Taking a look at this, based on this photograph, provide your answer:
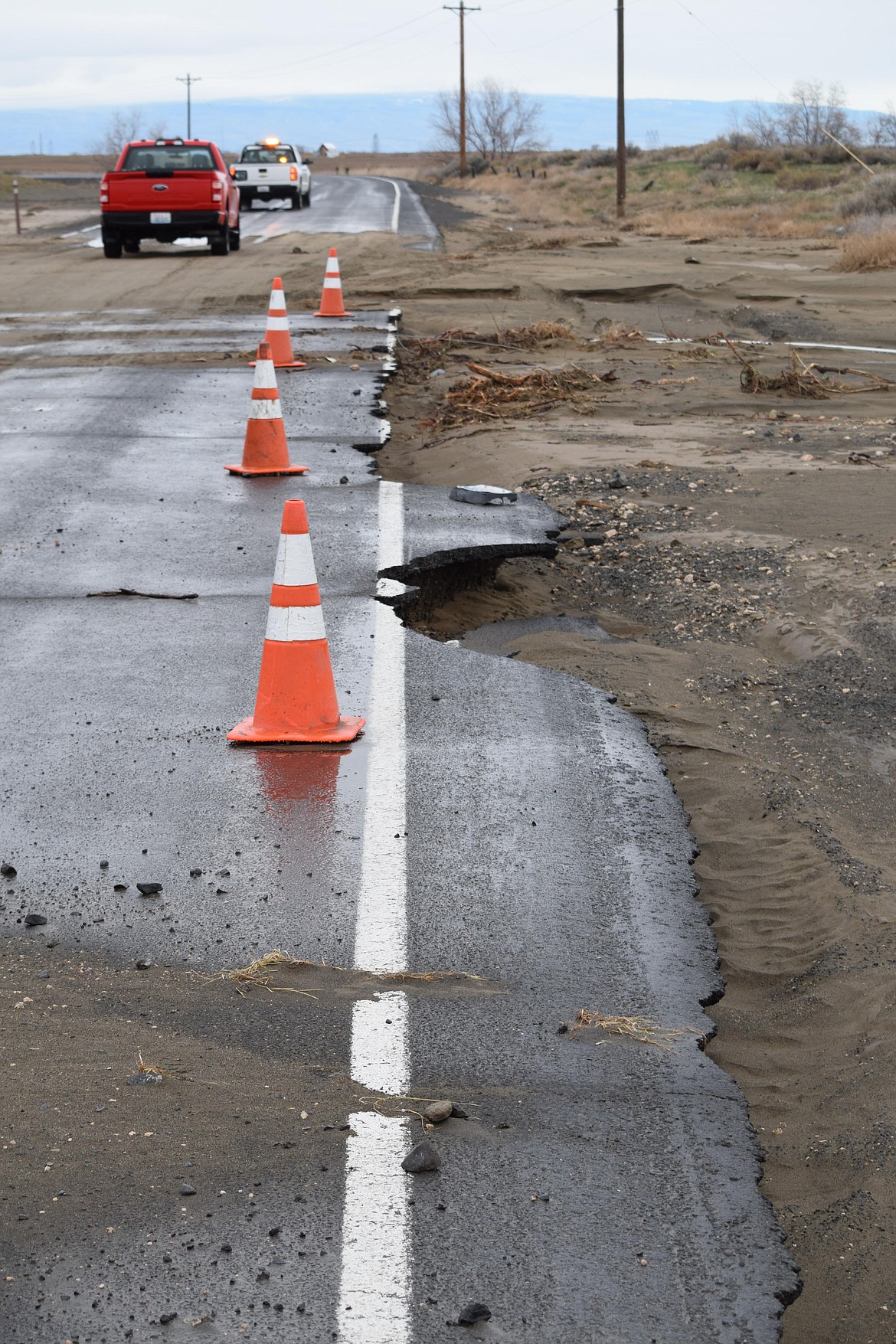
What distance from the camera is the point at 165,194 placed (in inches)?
944

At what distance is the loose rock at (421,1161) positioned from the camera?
2850 millimetres

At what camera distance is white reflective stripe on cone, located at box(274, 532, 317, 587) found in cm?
538

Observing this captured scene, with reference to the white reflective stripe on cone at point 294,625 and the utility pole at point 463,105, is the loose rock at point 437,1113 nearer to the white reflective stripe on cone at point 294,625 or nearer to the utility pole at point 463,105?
the white reflective stripe on cone at point 294,625

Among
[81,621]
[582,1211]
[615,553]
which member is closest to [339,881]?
[582,1211]

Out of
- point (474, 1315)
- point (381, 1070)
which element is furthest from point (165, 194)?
point (474, 1315)

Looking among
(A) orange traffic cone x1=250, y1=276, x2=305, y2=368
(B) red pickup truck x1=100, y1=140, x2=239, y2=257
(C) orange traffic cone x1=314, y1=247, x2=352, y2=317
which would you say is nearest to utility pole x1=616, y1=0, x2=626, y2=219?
(B) red pickup truck x1=100, y1=140, x2=239, y2=257

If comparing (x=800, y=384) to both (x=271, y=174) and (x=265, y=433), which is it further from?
(x=271, y=174)

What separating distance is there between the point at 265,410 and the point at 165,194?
15967mm

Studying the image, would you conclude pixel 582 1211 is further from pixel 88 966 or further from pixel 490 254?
pixel 490 254

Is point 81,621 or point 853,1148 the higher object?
point 81,621

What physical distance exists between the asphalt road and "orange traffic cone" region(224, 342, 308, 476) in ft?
8.57

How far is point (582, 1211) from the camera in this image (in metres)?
2.76

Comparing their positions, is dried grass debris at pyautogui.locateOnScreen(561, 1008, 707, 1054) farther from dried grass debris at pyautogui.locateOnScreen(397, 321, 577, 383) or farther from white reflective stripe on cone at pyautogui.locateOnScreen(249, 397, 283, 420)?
dried grass debris at pyautogui.locateOnScreen(397, 321, 577, 383)

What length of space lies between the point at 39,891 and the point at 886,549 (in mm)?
5335
